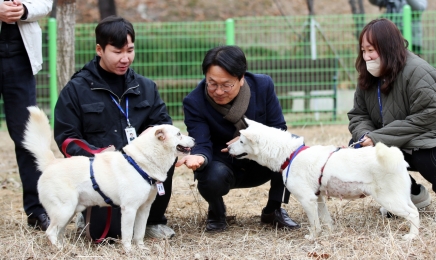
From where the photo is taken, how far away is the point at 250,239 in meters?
4.07

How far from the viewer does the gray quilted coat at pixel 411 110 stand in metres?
4.10

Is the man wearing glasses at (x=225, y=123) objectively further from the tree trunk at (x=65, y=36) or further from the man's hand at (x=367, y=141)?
the tree trunk at (x=65, y=36)

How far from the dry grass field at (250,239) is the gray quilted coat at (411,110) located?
1.84ft

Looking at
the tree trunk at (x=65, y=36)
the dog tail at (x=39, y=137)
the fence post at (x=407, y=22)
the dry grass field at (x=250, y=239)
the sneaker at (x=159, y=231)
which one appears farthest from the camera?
the fence post at (x=407, y=22)

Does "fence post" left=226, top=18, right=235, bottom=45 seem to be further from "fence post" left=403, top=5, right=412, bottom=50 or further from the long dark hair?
the long dark hair

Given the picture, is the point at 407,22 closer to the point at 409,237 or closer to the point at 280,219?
the point at 280,219

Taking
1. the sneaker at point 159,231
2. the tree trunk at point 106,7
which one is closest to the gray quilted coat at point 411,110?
the sneaker at point 159,231

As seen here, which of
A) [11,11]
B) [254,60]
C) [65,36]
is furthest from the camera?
[254,60]

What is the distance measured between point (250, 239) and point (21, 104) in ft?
6.57

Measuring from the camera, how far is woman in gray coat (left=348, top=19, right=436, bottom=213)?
4121mm

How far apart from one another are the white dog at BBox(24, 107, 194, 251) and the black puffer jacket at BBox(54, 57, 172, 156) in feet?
0.77

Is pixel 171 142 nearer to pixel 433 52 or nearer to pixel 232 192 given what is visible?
pixel 232 192

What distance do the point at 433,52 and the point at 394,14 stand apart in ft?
3.32

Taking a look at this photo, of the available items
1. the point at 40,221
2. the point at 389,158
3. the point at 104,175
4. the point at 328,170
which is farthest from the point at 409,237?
the point at 40,221
